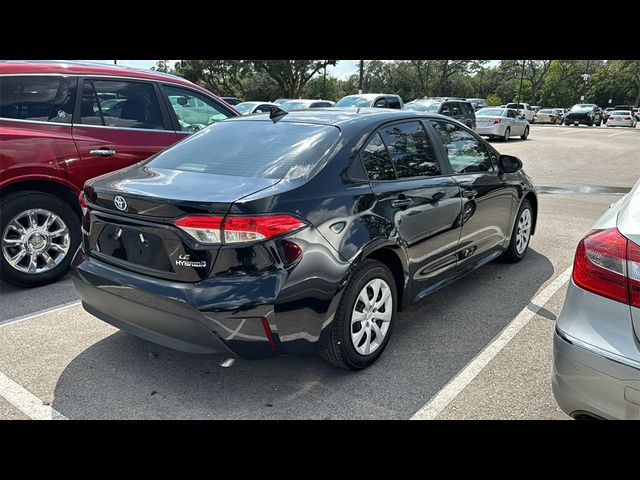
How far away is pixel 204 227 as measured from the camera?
8.32 ft

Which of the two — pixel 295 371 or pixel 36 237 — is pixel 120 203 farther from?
pixel 36 237

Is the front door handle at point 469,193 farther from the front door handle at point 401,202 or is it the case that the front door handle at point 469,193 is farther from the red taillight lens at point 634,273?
the red taillight lens at point 634,273

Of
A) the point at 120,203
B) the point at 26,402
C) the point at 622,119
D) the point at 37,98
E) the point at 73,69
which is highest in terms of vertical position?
the point at 73,69

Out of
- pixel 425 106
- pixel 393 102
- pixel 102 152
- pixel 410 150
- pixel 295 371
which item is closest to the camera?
pixel 295 371

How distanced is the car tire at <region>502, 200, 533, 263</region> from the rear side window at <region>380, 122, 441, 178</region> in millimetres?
1719

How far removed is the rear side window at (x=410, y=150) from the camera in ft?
11.5

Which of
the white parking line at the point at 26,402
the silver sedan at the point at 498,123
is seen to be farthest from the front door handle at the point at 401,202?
the silver sedan at the point at 498,123

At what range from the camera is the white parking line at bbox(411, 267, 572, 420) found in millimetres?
2791

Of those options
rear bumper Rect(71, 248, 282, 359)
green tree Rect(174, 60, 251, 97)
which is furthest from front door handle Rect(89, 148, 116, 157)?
green tree Rect(174, 60, 251, 97)

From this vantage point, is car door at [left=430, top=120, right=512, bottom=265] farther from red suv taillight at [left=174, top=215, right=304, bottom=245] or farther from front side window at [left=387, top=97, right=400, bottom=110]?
front side window at [left=387, top=97, right=400, bottom=110]

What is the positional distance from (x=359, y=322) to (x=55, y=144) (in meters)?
3.29

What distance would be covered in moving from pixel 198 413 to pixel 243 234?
1.05 meters

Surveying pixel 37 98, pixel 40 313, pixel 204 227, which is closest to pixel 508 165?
pixel 204 227
